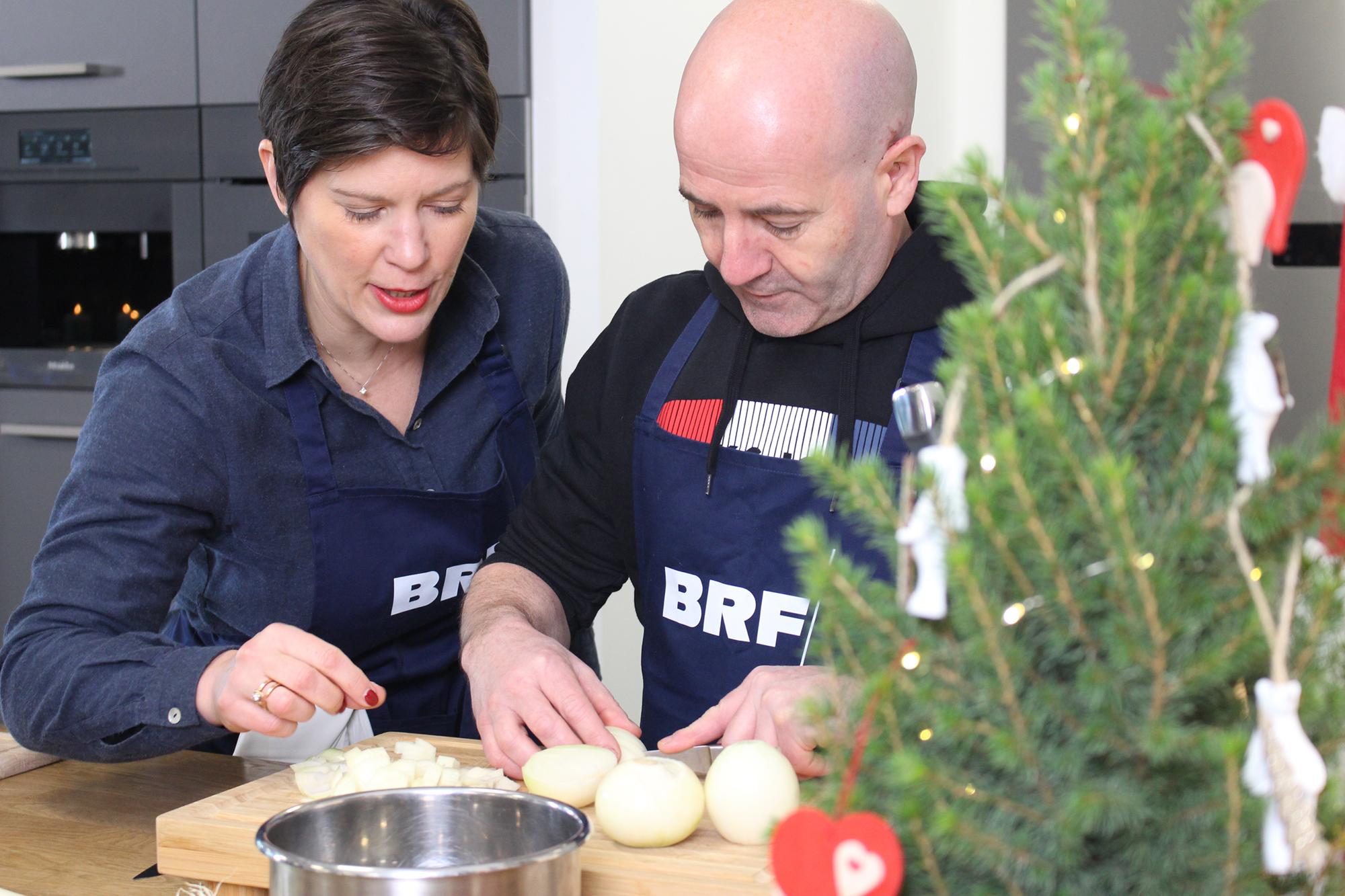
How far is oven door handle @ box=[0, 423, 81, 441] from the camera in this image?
2.75 m

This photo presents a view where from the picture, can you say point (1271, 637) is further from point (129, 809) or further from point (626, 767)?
point (129, 809)

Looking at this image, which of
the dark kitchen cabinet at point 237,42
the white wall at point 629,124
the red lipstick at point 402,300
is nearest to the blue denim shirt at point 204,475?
the red lipstick at point 402,300

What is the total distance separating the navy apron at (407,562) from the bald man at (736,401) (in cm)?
8

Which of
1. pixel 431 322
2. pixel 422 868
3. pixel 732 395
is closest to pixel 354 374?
pixel 431 322

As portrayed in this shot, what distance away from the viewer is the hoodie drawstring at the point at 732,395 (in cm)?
129

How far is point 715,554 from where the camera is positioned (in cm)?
129

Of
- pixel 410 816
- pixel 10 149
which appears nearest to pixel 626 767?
pixel 410 816

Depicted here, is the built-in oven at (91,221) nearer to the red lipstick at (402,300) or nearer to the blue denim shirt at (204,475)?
the blue denim shirt at (204,475)

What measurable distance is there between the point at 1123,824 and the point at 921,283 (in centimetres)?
87

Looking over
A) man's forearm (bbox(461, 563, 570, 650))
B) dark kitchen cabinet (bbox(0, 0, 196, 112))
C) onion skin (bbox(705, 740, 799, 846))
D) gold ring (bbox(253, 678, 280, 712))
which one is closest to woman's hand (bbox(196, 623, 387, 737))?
gold ring (bbox(253, 678, 280, 712))

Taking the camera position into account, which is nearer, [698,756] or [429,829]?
[429,829]

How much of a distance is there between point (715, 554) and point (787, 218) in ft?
1.19

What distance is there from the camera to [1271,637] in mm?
471

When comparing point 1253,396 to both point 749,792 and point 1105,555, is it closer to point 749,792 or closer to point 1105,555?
point 1105,555
